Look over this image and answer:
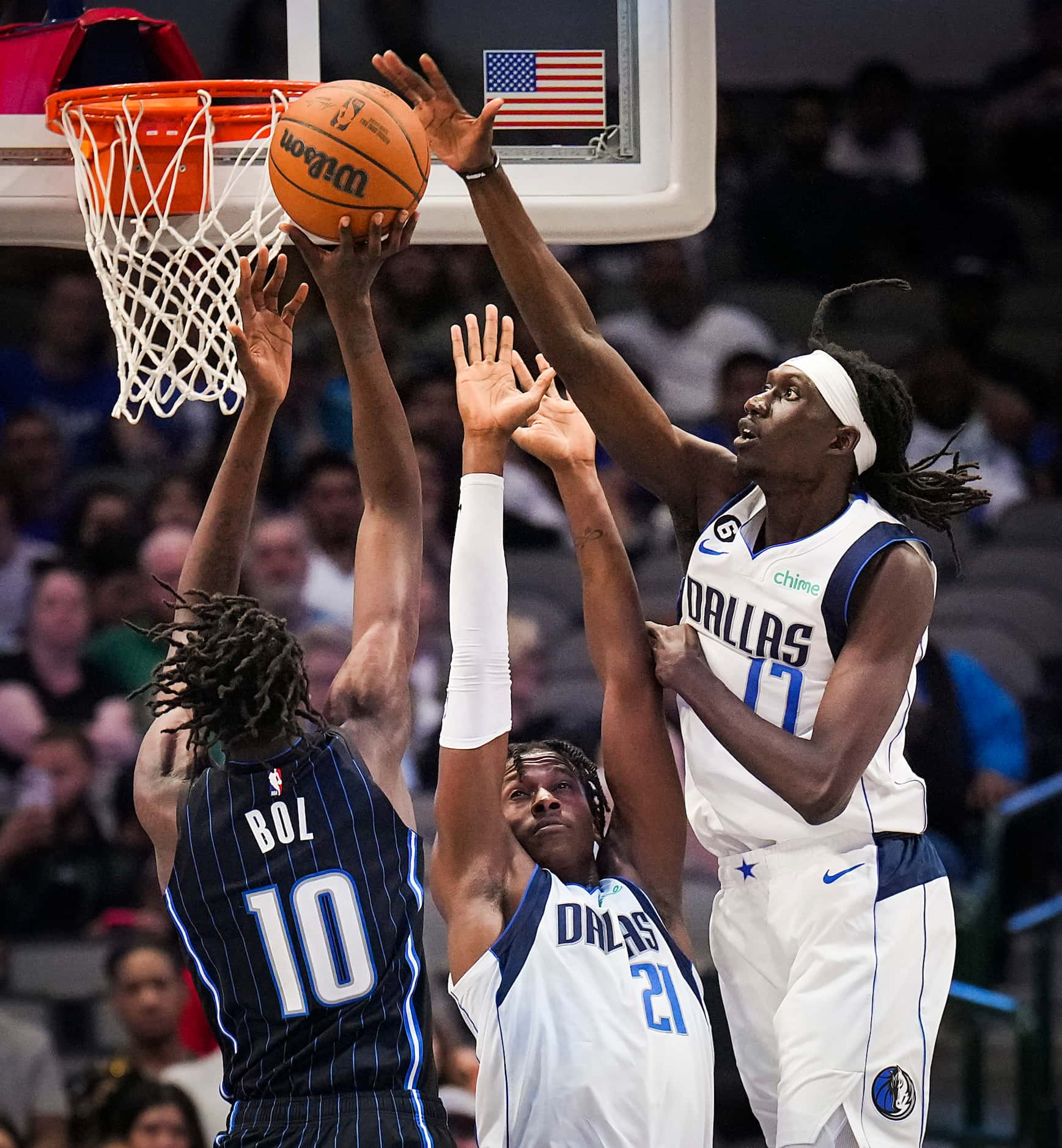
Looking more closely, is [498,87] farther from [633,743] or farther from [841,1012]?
[841,1012]

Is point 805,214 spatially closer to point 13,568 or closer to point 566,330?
point 13,568

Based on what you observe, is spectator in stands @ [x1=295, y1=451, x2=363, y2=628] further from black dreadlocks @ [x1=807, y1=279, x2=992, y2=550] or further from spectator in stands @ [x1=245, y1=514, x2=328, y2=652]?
black dreadlocks @ [x1=807, y1=279, x2=992, y2=550]

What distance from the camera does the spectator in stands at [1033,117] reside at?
28.2ft

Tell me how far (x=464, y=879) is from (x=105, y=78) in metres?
2.22

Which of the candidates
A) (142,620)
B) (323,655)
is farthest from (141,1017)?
(142,620)

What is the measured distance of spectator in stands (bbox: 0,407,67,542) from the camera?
269 inches

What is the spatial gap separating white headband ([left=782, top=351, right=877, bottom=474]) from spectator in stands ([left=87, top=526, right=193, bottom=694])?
11.6 feet

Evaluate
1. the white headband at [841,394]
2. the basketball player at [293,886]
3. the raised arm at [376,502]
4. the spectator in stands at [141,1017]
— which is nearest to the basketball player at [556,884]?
the raised arm at [376,502]

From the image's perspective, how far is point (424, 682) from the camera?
647 centimetres

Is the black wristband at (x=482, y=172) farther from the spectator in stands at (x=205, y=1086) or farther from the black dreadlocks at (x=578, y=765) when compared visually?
the spectator in stands at (x=205, y=1086)

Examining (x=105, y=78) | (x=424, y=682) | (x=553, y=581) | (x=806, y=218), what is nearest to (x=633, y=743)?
(x=105, y=78)

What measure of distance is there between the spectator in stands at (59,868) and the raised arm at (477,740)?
3.05 m

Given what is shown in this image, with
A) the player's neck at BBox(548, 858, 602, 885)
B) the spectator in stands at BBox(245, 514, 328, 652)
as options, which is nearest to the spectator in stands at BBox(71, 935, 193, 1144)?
the spectator in stands at BBox(245, 514, 328, 652)

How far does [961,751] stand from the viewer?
641cm
